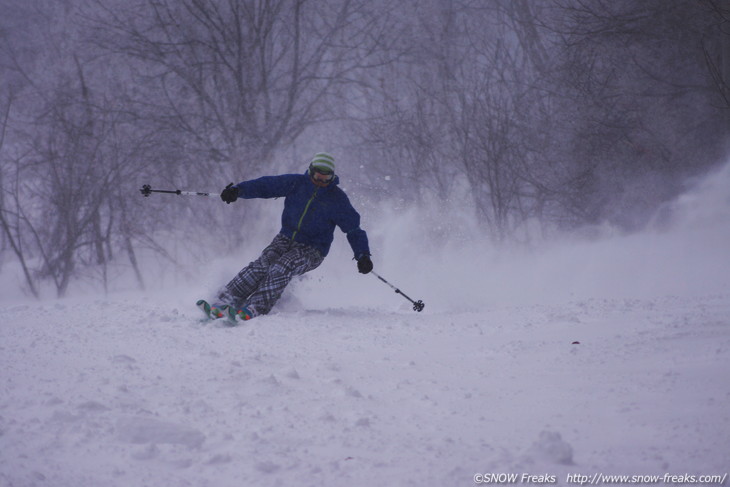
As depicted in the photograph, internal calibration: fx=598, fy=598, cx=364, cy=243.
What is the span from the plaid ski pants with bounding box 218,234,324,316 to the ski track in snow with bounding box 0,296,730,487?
951 millimetres

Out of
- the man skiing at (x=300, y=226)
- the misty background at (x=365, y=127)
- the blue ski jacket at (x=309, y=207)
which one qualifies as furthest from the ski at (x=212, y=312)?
the misty background at (x=365, y=127)

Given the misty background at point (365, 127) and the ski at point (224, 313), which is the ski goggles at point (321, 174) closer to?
the ski at point (224, 313)

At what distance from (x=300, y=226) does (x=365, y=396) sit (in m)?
3.18

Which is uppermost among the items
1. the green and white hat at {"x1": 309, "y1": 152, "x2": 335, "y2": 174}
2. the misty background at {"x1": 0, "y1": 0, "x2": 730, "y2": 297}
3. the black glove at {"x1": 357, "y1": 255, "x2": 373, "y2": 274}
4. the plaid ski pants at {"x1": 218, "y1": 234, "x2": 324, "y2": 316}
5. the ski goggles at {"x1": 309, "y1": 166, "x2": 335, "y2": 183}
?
the misty background at {"x1": 0, "y1": 0, "x2": 730, "y2": 297}

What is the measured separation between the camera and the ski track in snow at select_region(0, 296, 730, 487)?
1771 mm

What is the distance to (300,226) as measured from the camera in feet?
18.1

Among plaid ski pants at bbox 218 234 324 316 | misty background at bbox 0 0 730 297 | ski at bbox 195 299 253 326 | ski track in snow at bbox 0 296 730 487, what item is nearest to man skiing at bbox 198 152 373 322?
plaid ski pants at bbox 218 234 324 316

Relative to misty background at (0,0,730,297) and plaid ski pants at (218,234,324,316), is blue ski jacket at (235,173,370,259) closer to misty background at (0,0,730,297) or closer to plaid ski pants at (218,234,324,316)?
plaid ski pants at (218,234,324,316)

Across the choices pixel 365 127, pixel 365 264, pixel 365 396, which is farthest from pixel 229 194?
pixel 365 127

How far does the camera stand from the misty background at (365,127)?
42.3ft

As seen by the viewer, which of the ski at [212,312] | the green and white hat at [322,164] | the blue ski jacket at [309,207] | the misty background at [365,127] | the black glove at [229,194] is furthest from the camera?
the misty background at [365,127]

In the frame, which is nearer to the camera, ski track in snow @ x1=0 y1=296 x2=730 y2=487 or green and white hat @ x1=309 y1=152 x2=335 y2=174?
ski track in snow @ x1=0 y1=296 x2=730 y2=487

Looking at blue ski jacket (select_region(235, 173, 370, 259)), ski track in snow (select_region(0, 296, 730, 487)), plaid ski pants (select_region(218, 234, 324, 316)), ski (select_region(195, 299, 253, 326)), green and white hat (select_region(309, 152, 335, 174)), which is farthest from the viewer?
blue ski jacket (select_region(235, 173, 370, 259))

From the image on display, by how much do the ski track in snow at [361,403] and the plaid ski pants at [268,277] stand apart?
0.95m
